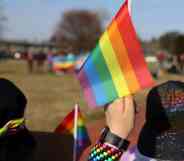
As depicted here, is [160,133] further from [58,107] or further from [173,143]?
[58,107]

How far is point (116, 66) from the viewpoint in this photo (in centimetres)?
198

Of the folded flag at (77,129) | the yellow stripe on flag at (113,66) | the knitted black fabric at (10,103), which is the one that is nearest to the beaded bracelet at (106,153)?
the yellow stripe on flag at (113,66)

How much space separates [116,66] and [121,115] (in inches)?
7.1

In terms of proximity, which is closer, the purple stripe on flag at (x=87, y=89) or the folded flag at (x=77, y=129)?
the purple stripe on flag at (x=87, y=89)

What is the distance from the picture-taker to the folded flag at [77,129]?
10.8 ft

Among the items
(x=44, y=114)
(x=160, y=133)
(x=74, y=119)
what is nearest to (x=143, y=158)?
(x=160, y=133)

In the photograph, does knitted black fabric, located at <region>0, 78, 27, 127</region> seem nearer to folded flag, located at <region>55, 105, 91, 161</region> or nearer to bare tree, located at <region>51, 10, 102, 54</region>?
folded flag, located at <region>55, 105, 91, 161</region>

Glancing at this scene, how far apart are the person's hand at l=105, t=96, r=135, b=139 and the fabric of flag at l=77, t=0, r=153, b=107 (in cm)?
3

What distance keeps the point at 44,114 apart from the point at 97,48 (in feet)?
28.1

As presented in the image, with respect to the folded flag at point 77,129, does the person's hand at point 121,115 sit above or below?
above

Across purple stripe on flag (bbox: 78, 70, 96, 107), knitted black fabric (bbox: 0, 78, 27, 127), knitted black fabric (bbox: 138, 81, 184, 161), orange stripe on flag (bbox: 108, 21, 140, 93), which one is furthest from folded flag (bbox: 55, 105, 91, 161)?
orange stripe on flag (bbox: 108, 21, 140, 93)

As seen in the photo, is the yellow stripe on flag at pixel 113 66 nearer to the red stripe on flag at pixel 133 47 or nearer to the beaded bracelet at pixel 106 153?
the red stripe on flag at pixel 133 47

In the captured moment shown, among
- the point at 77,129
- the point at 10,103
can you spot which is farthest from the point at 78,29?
the point at 10,103

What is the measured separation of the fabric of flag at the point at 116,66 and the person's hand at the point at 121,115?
30 mm
